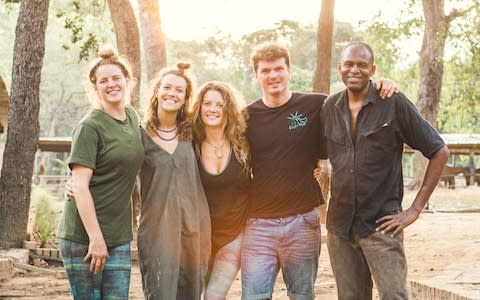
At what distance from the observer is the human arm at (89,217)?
4113 mm

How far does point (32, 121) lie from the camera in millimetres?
11156

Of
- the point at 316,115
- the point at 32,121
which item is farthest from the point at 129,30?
the point at 316,115

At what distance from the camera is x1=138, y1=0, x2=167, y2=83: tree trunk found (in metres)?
12.5

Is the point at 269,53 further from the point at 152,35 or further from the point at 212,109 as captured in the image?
the point at 152,35

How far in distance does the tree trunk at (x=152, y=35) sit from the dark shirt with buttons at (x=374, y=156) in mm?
8184

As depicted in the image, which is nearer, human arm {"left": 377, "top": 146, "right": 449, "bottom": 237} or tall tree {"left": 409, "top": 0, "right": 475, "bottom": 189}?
human arm {"left": 377, "top": 146, "right": 449, "bottom": 237}

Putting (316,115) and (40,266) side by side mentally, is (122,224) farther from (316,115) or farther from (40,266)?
(40,266)

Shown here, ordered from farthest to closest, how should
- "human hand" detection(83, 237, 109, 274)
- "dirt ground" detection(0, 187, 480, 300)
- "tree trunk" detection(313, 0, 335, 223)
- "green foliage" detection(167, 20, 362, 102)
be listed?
"green foliage" detection(167, 20, 362, 102) < "tree trunk" detection(313, 0, 335, 223) < "dirt ground" detection(0, 187, 480, 300) < "human hand" detection(83, 237, 109, 274)

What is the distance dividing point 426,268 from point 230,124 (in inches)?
242

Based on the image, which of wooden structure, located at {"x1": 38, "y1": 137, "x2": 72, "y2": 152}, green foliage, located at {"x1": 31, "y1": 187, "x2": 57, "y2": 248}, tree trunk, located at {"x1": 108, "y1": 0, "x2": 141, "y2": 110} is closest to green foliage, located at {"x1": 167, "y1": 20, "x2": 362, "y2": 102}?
wooden structure, located at {"x1": 38, "y1": 137, "x2": 72, "y2": 152}

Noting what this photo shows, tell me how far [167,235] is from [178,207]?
17cm

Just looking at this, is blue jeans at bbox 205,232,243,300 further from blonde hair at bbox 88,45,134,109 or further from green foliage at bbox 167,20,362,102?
green foliage at bbox 167,20,362,102

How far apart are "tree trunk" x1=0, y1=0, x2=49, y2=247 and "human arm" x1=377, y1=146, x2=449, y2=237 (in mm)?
7579

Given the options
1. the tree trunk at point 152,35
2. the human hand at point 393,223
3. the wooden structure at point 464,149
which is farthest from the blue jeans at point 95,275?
the wooden structure at point 464,149
